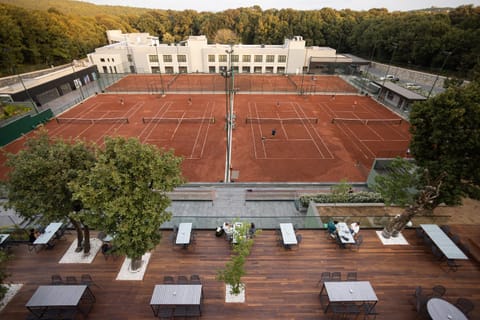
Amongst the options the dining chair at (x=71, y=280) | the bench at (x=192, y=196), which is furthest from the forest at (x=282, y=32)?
the dining chair at (x=71, y=280)

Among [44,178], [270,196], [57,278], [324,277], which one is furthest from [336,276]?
[44,178]

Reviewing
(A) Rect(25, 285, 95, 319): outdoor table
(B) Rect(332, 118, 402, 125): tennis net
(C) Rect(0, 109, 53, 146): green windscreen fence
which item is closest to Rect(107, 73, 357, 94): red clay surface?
(B) Rect(332, 118, 402, 125): tennis net

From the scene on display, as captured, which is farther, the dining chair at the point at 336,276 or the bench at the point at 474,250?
the bench at the point at 474,250

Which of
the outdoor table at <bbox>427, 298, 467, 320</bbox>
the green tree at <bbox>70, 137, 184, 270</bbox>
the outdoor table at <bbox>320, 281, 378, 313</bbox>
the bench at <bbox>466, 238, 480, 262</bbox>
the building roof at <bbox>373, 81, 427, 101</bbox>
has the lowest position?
the bench at <bbox>466, 238, 480, 262</bbox>

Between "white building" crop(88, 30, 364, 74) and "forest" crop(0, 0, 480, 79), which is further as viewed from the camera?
"white building" crop(88, 30, 364, 74)

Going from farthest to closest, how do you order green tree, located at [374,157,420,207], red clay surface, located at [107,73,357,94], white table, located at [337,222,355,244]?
red clay surface, located at [107,73,357,94] < green tree, located at [374,157,420,207] < white table, located at [337,222,355,244]

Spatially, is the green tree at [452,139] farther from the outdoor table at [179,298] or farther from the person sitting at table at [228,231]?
the outdoor table at [179,298]

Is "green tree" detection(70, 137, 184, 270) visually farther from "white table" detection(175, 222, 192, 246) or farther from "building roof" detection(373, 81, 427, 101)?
"building roof" detection(373, 81, 427, 101)

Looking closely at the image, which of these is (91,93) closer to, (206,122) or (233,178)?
(206,122)
